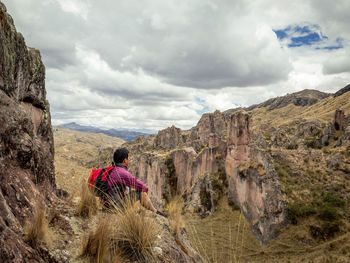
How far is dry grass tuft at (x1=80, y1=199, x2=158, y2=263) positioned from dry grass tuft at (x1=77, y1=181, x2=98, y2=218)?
106 cm

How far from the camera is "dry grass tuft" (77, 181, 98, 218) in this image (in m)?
4.12

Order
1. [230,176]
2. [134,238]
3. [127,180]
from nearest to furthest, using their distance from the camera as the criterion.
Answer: [134,238] < [127,180] < [230,176]

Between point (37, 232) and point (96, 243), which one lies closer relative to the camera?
point (37, 232)

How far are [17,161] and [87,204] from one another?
1514 millimetres

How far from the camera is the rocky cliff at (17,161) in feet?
7.44

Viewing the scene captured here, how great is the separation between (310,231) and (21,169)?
2300cm

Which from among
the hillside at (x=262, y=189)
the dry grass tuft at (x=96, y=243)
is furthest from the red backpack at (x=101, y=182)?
the hillside at (x=262, y=189)

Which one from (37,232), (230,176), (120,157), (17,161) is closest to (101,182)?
(120,157)

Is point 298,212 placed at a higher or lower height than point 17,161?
lower

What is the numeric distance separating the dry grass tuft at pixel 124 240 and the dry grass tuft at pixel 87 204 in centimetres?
106

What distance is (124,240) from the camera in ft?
10.7

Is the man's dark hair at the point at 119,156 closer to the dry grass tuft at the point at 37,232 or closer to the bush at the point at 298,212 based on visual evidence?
the dry grass tuft at the point at 37,232

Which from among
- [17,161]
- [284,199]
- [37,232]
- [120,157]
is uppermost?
[17,161]

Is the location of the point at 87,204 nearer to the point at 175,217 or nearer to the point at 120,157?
the point at 120,157
